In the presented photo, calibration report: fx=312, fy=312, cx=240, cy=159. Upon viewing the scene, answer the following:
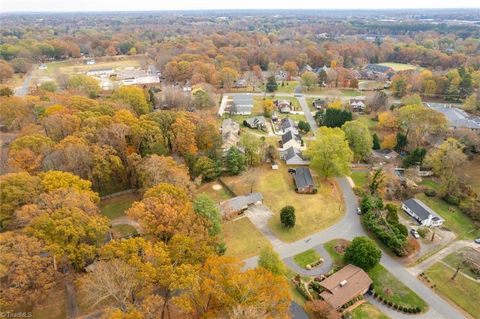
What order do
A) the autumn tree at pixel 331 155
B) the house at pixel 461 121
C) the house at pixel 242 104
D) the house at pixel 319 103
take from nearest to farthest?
1. the autumn tree at pixel 331 155
2. the house at pixel 461 121
3. the house at pixel 242 104
4. the house at pixel 319 103

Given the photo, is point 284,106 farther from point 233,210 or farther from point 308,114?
point 233,210

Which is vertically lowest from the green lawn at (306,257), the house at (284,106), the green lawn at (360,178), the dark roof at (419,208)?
the green lawn at (306,257)

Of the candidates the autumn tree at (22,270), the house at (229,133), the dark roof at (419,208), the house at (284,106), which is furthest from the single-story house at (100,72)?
the dark roof at (419,208)

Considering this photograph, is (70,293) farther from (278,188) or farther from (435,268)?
(435,268)

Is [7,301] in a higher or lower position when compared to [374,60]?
lower

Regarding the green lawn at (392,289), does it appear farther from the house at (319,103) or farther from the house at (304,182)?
the house at (319,103)

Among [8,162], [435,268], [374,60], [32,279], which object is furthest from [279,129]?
[374,60]

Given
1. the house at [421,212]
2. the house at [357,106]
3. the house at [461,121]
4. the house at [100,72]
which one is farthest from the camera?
the house at [100,72]

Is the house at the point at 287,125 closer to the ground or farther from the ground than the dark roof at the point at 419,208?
farther from the ground
